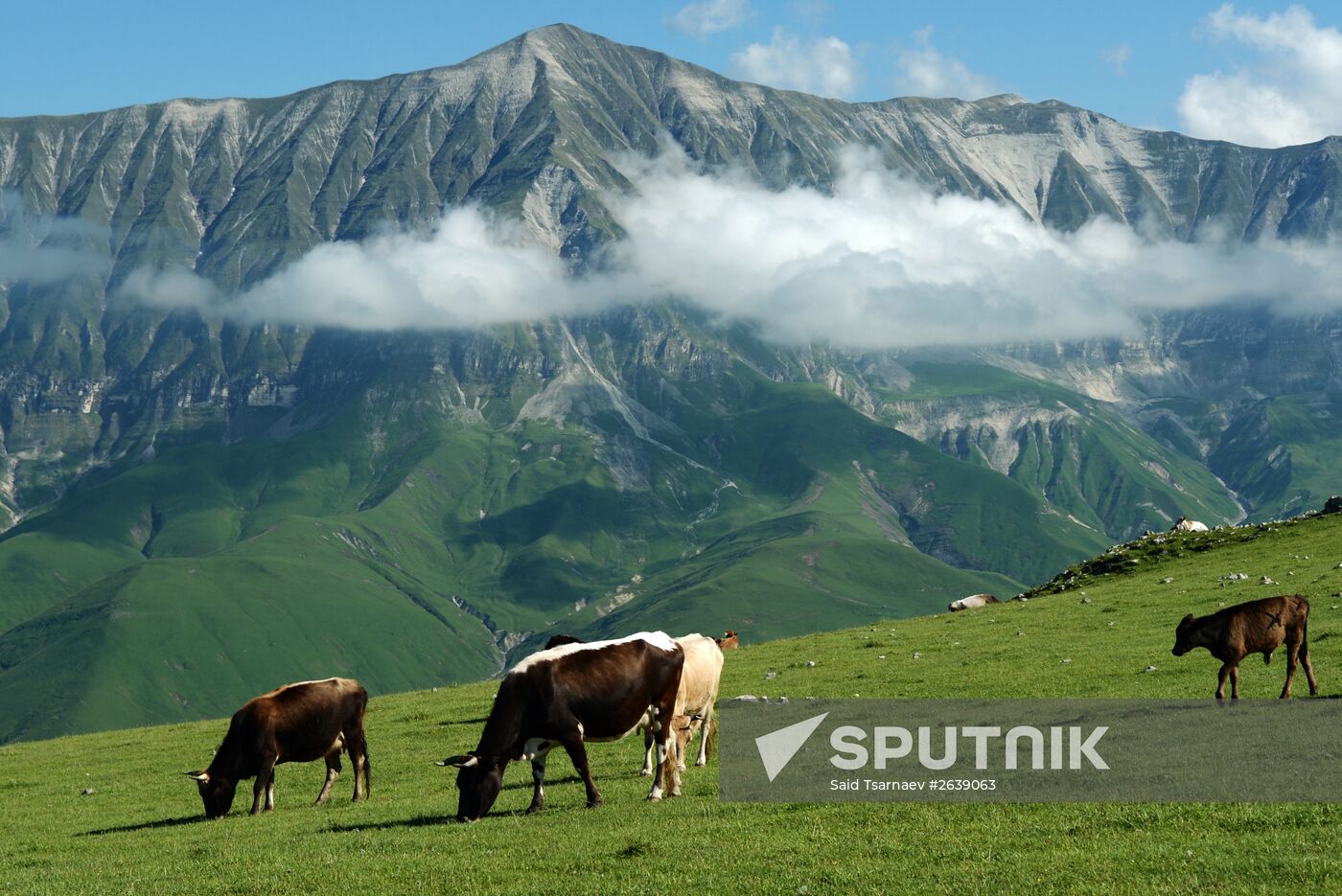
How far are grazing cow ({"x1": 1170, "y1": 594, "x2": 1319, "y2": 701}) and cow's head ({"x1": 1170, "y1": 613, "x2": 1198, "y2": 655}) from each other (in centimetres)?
67

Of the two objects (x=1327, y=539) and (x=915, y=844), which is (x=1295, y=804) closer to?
(x=915, y=844)

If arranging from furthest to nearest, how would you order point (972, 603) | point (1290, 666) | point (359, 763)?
point (972, 603) < point (359, 763) < point (1290, 666)

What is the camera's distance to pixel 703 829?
1033 inches

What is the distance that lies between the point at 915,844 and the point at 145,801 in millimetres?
27531

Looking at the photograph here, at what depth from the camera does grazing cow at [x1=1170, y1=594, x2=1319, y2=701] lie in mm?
36531

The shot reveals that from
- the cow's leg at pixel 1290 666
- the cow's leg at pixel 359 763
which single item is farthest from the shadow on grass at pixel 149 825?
the cow's leg at pixel 1290 666

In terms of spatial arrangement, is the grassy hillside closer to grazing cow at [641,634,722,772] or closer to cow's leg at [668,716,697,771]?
cow's leg at [668,716,697,771]

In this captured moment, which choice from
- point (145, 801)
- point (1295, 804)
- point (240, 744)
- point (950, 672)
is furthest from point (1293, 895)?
point (145, 801)

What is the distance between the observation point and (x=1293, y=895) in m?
19.1

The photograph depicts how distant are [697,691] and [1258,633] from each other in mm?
15824

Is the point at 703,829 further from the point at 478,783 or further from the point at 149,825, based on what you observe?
the point at 149,825

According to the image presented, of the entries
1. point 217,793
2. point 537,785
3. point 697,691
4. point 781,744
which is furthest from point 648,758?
point 217,793

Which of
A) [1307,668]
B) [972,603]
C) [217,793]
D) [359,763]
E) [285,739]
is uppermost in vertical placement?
[1307,668]

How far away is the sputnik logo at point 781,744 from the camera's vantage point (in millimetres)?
32062
